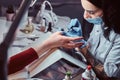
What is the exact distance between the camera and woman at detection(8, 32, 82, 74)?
1.25 metres

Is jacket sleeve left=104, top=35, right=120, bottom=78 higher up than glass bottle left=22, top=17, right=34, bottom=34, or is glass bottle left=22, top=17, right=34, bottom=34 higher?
glass bottle left=22, top=17, right=34, bottom=34

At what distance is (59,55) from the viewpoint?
1.25 m

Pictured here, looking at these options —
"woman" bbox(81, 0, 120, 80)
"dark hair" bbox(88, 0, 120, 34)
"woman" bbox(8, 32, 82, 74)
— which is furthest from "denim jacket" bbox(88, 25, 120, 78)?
"dark hair" bbox(88, 0, 120, 34)

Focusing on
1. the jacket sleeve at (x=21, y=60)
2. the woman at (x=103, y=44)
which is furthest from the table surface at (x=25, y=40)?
the woman at (x=103, y=44)

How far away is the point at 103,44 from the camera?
174cm

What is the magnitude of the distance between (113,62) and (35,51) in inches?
21.4

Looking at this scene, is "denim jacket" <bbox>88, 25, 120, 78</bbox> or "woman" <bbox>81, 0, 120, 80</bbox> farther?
"denim jacket" <bbox>88, 25, 120, 78</bbox>

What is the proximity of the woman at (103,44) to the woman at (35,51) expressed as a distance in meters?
0.17

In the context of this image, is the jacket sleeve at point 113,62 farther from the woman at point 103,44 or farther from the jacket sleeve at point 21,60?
the jacket sleeve at point 21,60

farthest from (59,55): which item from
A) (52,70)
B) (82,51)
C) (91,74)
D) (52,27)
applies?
(52,27)

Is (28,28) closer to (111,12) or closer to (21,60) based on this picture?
(21,60)

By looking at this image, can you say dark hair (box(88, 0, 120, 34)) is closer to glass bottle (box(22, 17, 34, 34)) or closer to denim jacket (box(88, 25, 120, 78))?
denim jacket (box(88, 25, 120, 78))

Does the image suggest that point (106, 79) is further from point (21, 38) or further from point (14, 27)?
point (14, 27)

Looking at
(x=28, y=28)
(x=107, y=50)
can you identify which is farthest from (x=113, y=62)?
(x=28, y=28)
